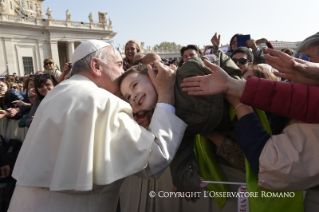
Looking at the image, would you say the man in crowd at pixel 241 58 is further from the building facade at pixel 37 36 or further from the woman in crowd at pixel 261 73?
the building facade at pixel 37 36

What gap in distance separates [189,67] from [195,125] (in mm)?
431

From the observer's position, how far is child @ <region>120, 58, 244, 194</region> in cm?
154

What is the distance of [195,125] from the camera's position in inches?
62.4

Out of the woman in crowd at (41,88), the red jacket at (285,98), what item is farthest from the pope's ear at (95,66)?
the woman in crowd at (41,88)

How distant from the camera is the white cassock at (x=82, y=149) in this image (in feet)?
4.46

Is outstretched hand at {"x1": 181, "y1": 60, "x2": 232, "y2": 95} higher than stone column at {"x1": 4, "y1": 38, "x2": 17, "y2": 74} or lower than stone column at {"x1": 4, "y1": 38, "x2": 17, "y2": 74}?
Result: lower

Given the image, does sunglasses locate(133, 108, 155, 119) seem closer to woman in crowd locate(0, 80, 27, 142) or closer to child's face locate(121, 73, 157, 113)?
child's face locate(121, 73, 157, 113)

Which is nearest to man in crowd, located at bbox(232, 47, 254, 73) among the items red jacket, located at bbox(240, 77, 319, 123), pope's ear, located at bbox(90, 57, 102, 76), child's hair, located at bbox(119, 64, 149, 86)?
child's hair, located at bbox(119, 64, 149, 86)

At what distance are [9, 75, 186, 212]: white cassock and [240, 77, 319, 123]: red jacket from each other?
22.5 inches

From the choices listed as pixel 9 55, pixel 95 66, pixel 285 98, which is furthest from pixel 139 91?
pixel 9 55

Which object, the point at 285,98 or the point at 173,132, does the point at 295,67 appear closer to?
the point at 285,98

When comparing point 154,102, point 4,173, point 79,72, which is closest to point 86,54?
point 79,72

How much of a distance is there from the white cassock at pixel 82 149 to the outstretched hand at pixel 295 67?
0.77m

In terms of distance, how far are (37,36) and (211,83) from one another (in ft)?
123
